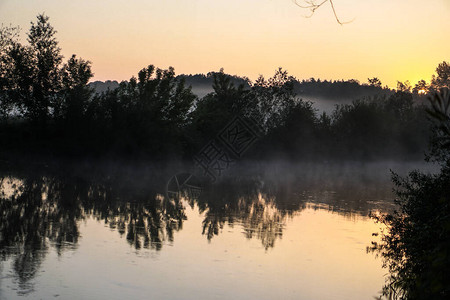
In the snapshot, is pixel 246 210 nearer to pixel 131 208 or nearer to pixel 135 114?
pixel 131 208

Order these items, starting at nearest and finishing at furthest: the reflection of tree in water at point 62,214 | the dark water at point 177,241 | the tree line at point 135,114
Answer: the dark water at point 177,241, the reflection of tree in water at point 62,214, the tree line at point 135,114

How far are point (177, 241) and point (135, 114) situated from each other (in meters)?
35.3

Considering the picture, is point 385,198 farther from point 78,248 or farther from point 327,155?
point 327,155

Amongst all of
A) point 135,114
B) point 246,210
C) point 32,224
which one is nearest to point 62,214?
point 32,224

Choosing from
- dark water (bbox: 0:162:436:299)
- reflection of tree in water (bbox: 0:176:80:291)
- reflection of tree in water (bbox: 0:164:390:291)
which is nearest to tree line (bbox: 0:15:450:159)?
reflection of tree in water (bbox: 0:164:390:291)

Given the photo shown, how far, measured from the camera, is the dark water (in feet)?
51.8

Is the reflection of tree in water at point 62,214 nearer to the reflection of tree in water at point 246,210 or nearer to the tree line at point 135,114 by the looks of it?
the reflection of tree in water at point 246,210

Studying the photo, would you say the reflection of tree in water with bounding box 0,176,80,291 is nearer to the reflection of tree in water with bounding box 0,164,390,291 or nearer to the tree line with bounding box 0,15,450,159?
the reflection of tree in water with bounding box 0,164,390,291

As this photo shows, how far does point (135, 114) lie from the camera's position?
56844mm

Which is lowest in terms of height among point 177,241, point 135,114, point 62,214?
point 177,241

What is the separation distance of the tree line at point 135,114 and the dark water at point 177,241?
11860mm

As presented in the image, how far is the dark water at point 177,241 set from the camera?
15789 mm

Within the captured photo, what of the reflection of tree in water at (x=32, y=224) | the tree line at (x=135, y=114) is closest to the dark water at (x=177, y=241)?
the reflection of tree in water at (x=32, y=224)

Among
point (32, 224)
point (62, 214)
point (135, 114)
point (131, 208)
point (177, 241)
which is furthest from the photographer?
point (135, 114)
